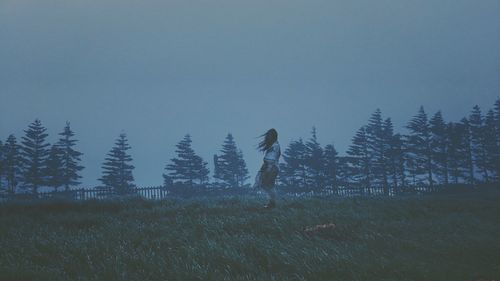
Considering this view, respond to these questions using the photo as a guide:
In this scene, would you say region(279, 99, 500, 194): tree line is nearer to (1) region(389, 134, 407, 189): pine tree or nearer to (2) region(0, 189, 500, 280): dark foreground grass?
(1) region(389, 134, 407, 189): pine tree

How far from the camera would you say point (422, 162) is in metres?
42.3

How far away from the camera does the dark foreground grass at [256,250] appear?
497cm

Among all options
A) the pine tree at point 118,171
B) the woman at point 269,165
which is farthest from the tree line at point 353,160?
the woman at point 269,165

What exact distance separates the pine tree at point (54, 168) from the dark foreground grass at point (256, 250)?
3185cm

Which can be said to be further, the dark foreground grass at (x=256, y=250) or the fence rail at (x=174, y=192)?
the fence rail at (x=174, y=192)

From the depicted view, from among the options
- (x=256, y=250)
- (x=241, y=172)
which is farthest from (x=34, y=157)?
(x=256, y=250)

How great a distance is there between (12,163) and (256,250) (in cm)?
3996

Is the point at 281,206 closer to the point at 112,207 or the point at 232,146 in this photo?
the point at 112,207

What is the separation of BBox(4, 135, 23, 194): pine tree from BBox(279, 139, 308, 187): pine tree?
24.9m

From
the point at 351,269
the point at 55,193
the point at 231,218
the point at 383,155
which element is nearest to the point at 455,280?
the point at 351,269

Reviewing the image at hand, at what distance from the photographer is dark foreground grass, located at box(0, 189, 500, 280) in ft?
16.3

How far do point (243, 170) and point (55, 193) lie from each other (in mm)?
19504

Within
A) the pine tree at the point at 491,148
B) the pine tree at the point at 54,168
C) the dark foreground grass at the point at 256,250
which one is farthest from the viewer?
the pine tree at the point at 491,148

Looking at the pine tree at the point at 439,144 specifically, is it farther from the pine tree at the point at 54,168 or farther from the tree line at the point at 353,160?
the pine tree at the point at 54,168
